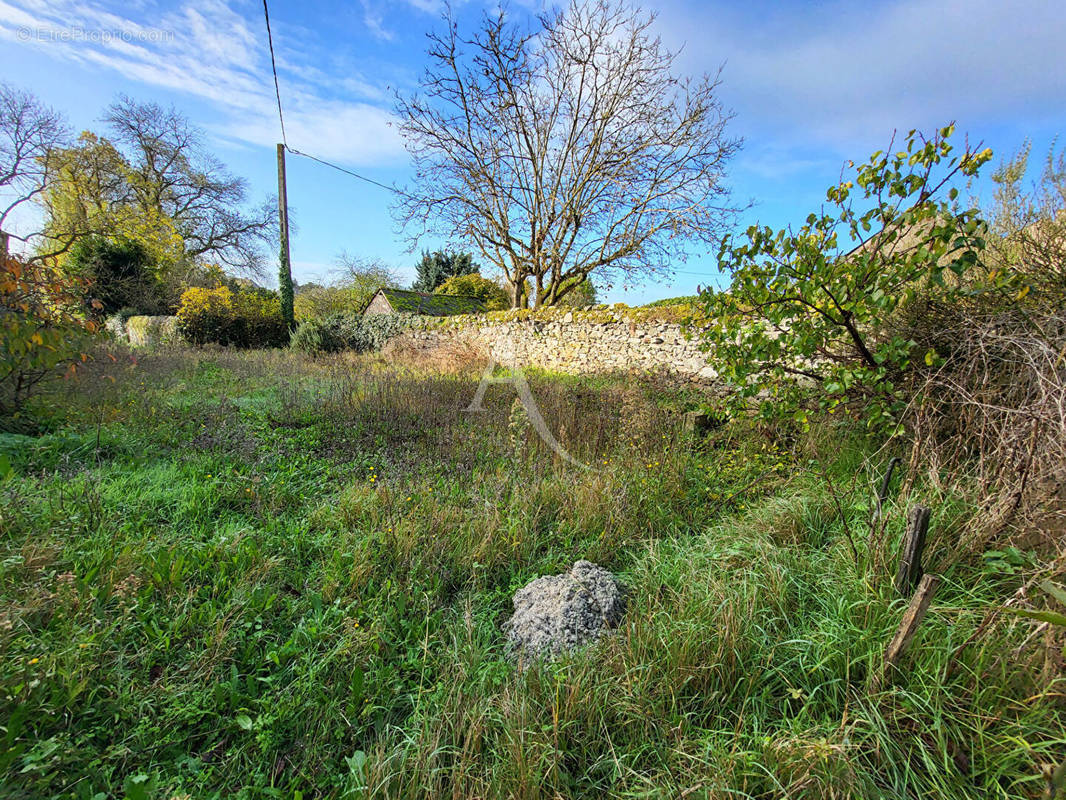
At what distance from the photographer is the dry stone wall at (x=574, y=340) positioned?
945cm

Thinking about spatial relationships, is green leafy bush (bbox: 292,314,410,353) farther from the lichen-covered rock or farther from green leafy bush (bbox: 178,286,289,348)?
the lichen-covered rock

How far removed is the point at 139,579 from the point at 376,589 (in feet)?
3.88

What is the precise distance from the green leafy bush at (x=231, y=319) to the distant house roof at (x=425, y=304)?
4.13m

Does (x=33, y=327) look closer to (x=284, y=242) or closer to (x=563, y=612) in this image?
(x=563, y=612)

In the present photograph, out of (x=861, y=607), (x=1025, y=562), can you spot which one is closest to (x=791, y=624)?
(x=861, y=607)

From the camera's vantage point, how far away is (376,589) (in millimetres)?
2516

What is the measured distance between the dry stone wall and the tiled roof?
288 cm

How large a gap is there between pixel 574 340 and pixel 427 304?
9113 millimetres

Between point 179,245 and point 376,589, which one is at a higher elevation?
point 179,245

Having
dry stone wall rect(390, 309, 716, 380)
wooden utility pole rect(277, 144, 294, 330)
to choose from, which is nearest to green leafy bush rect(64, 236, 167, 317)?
wooden utility pole rect(277, 144, 294, 330)

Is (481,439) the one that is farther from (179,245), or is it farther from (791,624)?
(179,245)

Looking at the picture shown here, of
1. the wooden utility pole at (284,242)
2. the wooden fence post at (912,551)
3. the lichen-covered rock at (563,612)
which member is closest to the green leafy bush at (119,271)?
the wooden utility pole at (284,242)

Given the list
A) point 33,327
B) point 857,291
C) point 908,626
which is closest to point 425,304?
point 33,327

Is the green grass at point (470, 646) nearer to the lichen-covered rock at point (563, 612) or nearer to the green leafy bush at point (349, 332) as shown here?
the lichen-covered rock at point (563, 612)
